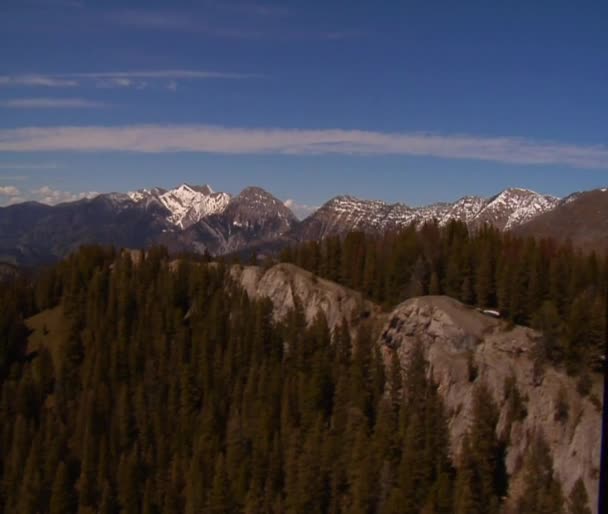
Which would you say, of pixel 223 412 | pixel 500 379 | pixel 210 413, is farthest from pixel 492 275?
pixel 210 413

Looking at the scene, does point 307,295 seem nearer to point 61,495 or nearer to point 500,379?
point 500,379

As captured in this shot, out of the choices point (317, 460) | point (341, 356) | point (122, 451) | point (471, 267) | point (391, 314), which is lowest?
point (122, 451)

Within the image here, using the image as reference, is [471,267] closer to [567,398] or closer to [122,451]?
[567,398]

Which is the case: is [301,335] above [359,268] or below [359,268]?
below

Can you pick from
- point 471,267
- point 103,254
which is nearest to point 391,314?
point 471,267

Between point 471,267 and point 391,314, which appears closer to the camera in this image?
point 391,314

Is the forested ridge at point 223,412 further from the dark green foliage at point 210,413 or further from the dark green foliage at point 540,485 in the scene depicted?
the dark green foliage at point 210,413

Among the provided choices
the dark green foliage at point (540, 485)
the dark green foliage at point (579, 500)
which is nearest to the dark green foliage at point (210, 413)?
the dark green foliage at point (540, 485)
